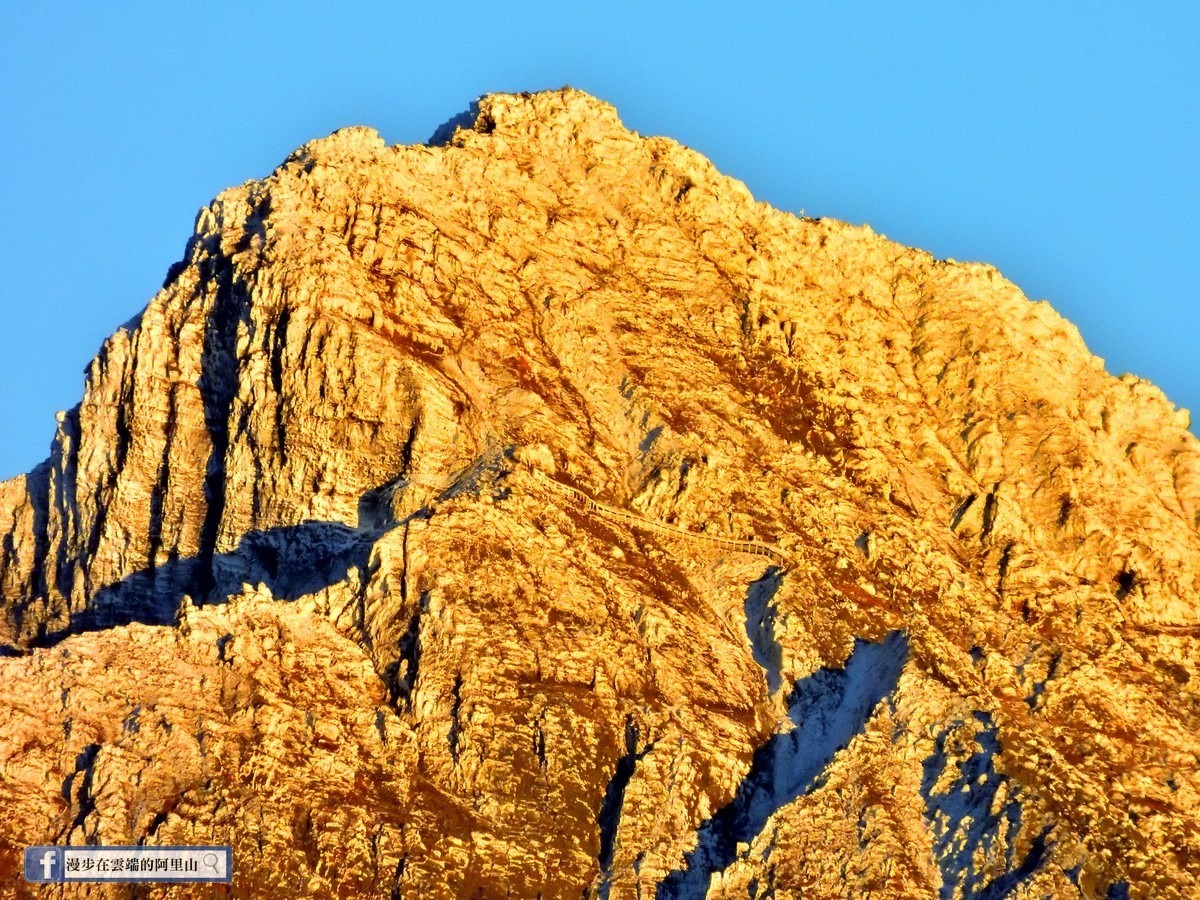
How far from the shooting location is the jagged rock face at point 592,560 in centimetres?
12225

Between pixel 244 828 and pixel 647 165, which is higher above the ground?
pixel 647 165

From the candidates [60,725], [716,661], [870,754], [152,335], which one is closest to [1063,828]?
[870,754]

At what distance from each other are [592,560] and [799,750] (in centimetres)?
1217

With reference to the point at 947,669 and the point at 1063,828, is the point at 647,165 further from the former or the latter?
the point at 1063,828

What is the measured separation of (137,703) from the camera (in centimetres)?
12175

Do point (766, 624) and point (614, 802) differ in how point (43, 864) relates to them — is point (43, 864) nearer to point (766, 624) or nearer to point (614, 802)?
point (614, 802)

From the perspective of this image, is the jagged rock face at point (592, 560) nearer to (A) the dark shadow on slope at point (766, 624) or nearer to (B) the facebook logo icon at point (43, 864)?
(A) the dark shadow on slope at point (766, 624)

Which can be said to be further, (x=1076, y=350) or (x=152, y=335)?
(x=1076, y=350)

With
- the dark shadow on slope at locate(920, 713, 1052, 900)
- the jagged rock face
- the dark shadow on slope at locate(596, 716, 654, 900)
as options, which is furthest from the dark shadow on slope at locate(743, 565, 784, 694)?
the dark shadow on slope at locate(596, 716, 654, 900)

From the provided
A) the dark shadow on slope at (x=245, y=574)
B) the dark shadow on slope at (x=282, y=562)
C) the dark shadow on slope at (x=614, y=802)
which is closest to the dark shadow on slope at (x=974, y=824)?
the dark shadow on slope at (x=614, y=802)

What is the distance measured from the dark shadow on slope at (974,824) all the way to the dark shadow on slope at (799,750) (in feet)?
14.9

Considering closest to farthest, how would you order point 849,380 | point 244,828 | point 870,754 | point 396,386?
point 244,828, point 870,754, point 396,386, point 849,380

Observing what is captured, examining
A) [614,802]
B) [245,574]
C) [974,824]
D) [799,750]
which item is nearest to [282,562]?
[245,574]

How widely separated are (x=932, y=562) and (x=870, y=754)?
18015 mm
